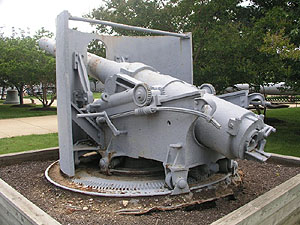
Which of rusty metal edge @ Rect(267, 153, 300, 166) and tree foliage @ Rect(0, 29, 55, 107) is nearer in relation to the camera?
rusty metal edge @ Rect(267, 153, 300, 166)

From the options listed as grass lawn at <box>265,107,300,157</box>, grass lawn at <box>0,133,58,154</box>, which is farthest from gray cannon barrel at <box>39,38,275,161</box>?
grass lawn at <box>0,133,58,154</box>

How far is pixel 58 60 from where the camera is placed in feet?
13.2

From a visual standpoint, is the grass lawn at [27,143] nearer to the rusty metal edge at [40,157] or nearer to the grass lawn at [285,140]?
the rusty metal edge at [40,157]

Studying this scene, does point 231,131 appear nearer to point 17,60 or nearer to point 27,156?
point 27,156

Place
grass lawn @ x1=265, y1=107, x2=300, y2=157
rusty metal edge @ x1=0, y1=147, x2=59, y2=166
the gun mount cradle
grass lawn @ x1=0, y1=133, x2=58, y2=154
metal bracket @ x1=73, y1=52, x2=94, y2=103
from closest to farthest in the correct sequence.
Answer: the gun mount cradle, metal bracket @ x1=73, y1=52, x2=94, y2=103, rusty metal edge @ x1=0, y1=147, x2=59, y2=166, grass lawn @ x1=265, y1=107, x2=300, y2=157, grass lawn @ x1=0, y1=133, x2=58, y2=154

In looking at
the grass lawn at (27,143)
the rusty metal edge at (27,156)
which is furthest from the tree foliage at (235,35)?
the rusty metal edge at (27,156)

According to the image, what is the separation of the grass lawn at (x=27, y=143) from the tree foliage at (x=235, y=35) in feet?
14.5

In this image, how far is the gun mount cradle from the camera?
10.6ft

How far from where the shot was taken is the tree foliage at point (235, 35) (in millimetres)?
7172

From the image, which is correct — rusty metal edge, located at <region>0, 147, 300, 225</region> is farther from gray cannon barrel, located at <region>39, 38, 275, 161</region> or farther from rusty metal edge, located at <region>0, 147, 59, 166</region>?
gray cannon barrel, located at <region>39, 38, 275, 161</region>

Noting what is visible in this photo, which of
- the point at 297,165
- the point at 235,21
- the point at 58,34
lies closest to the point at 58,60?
the point at 58,34

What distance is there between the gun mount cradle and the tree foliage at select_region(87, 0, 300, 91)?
126 inches

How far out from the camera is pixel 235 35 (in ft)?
28.2

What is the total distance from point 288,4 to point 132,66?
5.93m
